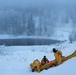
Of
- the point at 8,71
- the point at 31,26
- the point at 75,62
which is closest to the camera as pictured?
the point at 75,62

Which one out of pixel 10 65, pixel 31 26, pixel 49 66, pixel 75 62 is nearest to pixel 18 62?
pixel 10 65

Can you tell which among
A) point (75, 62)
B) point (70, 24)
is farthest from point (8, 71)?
point (70, 24)

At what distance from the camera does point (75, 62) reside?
11867 mm

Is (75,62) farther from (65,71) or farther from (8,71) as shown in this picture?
(8,71)

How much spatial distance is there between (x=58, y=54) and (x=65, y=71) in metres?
3.01

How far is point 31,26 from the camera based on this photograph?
101 m

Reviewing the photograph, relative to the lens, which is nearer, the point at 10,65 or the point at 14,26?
the point at 10,65

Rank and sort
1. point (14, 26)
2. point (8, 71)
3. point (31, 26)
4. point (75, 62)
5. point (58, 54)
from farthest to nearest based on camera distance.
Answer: point (14, 26)
point (31, 26)
point (8, 71)
point (58, 54)
point (75, 62)

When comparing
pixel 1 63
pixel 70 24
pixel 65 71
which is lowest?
pixel 70 24

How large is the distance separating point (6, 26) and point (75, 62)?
11250 cm

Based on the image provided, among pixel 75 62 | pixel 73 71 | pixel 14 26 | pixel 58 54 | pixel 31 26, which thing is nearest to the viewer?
pixel 73 71

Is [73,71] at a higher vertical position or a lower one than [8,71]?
higher

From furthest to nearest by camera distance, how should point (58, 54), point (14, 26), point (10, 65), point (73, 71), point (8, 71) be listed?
point (14, 26) → point (10, 65) → point (8, 71) → point (58, 54) → point (73, 71)

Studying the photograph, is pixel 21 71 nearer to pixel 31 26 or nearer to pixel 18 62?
pixel 18 62
